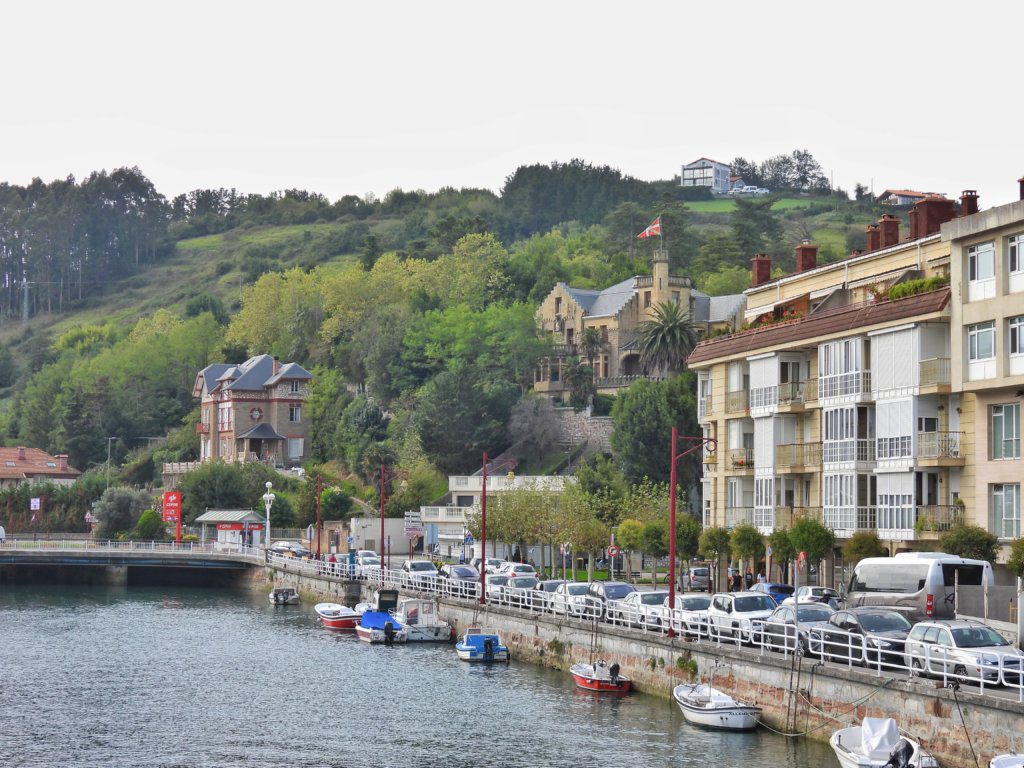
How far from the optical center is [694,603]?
182ft

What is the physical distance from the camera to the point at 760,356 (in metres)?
73.8

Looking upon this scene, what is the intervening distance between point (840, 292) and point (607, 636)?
2733 cm

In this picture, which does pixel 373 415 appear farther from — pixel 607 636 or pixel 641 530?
pixel 607 636

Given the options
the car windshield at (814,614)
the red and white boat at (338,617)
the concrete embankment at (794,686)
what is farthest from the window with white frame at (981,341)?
the red and white boat at (338,617)

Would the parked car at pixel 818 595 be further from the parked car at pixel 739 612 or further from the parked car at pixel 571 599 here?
the parked car at pixel 571 599

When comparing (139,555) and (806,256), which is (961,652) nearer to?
(806,256)

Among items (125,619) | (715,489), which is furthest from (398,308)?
(715,489)

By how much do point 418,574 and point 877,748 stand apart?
45991mm

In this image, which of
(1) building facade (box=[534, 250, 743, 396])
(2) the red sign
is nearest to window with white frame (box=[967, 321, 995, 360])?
(2) the red sign

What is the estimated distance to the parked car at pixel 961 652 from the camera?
36.6m

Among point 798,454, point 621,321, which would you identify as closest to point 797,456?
point 798,454

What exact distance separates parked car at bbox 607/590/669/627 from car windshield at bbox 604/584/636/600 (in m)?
1.92

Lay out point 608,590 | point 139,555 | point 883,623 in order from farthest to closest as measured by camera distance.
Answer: point 139,555
point 608,590
point 883,623

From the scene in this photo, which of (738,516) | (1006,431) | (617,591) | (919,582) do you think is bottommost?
(617,591)
